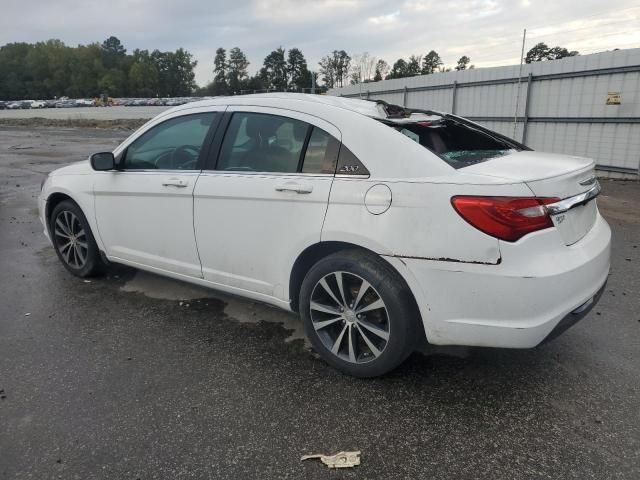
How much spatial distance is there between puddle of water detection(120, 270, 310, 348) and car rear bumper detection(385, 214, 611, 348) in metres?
1.15

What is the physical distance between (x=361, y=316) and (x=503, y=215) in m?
0.98

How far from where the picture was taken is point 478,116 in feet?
42.2

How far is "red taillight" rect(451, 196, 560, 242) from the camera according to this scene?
7.72 feet

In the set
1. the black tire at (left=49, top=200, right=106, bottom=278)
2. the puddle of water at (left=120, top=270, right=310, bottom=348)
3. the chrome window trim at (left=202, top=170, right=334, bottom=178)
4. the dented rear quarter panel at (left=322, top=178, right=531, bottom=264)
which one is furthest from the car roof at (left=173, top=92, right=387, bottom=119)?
the black tire at (left=49, top=200, right=106, bottom=278)

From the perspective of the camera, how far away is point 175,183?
358 cm

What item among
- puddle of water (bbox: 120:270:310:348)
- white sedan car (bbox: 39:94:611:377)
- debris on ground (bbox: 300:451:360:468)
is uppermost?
white sedan car (bbox: 39:94:611:377)

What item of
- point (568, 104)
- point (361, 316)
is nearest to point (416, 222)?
point (361, 316)

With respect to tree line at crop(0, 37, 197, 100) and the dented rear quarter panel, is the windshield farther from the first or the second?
tree line at crop(0, 37, 197, 100)

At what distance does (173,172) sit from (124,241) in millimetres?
870

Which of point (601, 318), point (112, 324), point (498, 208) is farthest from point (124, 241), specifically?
point (601, 318)

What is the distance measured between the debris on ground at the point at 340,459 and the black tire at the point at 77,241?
3.12m

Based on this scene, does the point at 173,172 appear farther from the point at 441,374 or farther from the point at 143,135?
the point at 441,374

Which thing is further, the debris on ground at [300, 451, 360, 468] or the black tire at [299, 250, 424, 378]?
the black tire at [299, 250, 424, 378]

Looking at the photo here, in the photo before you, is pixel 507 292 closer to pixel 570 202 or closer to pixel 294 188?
pixel 570 202
